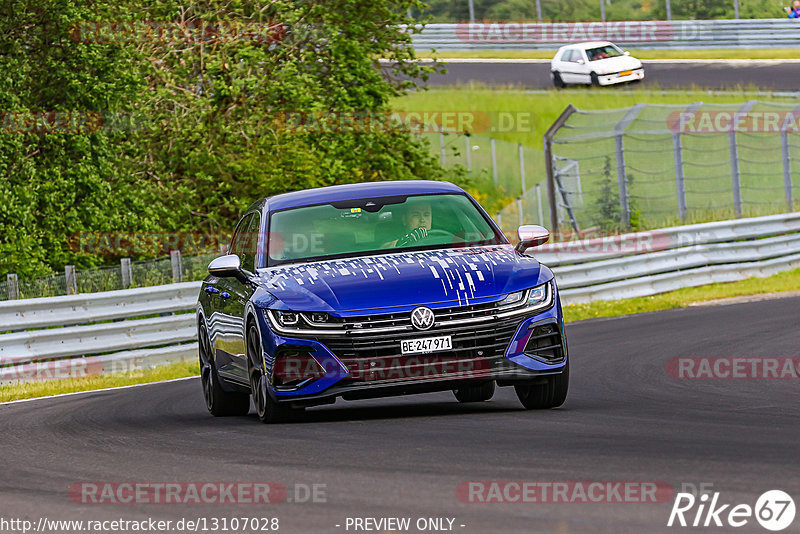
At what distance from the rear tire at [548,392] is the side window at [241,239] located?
261cm

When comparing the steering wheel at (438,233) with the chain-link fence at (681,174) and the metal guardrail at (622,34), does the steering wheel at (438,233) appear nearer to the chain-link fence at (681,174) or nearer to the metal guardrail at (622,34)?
the chain-link fence at (681,174)

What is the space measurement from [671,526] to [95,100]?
20.6 metres

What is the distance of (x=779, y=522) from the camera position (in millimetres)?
5406

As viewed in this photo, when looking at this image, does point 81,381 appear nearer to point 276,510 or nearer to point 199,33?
point 276,510

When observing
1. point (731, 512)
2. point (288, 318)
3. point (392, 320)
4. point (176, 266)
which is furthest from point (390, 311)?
point (176, 266)

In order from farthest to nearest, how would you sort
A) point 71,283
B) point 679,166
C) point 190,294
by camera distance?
point 679,166
point 71,283
point 190,294

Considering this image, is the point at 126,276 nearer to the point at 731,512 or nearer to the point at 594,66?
the point at 731,512

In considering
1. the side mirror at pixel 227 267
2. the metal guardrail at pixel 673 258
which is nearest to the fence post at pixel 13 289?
the metal guardrail at pixel 673 258

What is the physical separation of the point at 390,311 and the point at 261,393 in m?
1.24

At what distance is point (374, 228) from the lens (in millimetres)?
10281

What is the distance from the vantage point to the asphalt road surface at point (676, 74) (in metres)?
42.8

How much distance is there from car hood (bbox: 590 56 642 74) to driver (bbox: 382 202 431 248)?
1392 inches

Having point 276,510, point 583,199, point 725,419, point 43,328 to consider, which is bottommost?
point 583,199

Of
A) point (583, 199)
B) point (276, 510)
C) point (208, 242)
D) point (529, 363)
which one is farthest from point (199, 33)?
point (276, 510)
